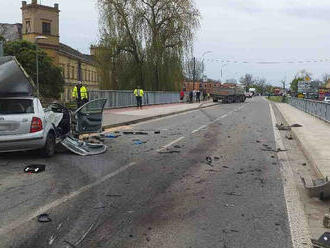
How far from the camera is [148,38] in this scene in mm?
39812

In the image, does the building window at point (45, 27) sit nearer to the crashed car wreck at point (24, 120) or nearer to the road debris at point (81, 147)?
the crashed car wreck at point (24, 120)

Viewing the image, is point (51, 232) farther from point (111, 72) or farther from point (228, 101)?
point (228, 101)

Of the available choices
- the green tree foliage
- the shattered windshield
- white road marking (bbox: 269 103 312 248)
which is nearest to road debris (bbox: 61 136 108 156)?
the shattered windshield

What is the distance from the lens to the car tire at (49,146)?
940 cm

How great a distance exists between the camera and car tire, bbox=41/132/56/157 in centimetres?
940

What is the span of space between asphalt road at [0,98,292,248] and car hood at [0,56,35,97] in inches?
57.9

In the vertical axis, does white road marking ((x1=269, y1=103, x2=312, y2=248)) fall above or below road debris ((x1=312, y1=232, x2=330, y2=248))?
below

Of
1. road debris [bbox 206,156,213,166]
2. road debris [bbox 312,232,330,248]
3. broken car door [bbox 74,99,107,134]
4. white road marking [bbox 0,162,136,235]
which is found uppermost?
broken car door [bbox 74,99,107,134]

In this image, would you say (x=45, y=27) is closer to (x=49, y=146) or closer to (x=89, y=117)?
(x=89, y=117)

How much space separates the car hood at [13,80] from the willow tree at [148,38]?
2859cm

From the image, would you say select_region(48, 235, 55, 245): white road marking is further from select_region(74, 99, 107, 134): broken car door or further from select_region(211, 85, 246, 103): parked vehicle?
select_region(211, 85, 246, 103): parked vehicle

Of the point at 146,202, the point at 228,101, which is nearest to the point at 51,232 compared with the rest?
the point at 146,202

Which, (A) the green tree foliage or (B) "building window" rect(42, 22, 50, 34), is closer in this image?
(A) the green tree foliage

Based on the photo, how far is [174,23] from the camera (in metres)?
41.3
